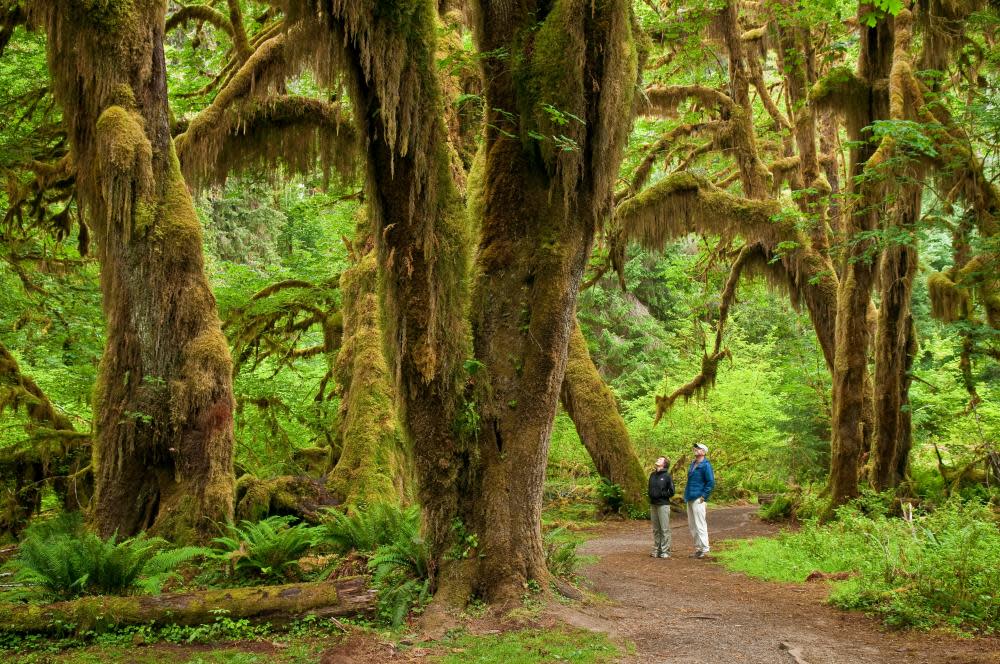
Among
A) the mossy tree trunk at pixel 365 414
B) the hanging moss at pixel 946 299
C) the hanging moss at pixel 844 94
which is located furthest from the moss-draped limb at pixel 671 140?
the mossy tree trunk at pixel 365 414

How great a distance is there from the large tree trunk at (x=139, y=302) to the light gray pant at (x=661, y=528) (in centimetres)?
597

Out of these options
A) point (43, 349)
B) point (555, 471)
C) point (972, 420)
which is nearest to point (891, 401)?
point (972, 420)

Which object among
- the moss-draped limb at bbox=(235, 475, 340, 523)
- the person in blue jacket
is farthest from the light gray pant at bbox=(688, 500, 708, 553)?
the moss-draped limb at bbox=(235, 475, 340, 523)

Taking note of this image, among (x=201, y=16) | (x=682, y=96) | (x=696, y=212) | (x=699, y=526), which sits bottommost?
(x=699, y=526)

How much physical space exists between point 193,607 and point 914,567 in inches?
258

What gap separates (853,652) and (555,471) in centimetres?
1722

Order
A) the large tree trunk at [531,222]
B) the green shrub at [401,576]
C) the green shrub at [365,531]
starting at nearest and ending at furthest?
the green shrub at [401,576] < the large tree trunk at [531,222] < the green shrub at [365,531]

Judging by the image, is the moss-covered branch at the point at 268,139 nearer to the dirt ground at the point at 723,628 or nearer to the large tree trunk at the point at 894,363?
the dirt ground at the point at 723,628

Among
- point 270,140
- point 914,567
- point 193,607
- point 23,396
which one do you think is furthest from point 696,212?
point 23,396

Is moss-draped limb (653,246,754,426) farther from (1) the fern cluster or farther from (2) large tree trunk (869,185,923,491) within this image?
(1) the fern cluster

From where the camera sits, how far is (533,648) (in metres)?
5.41

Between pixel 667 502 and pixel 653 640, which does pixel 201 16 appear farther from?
pixel 653 640

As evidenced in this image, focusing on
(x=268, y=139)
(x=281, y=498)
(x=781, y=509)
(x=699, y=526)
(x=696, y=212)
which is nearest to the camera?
(x=281, y=498)

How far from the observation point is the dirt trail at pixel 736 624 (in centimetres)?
544
